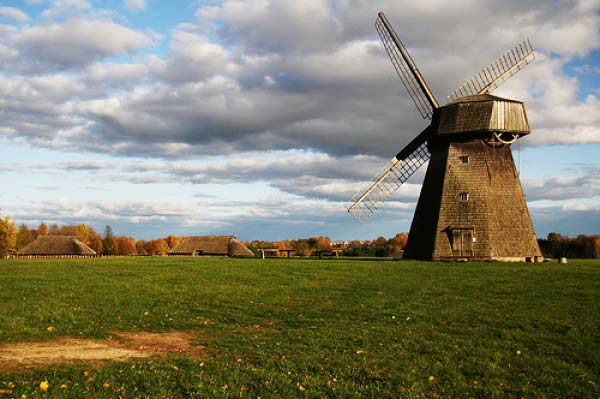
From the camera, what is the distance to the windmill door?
3947cm

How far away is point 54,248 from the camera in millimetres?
75375

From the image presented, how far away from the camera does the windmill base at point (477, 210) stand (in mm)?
39469

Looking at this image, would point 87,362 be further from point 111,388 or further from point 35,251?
point 35,251

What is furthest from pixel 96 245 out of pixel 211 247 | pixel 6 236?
pixel 211 247

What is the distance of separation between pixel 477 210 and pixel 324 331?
2884 cm

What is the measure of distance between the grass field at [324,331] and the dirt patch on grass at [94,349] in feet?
1.86

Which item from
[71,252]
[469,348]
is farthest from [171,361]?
[71,252]

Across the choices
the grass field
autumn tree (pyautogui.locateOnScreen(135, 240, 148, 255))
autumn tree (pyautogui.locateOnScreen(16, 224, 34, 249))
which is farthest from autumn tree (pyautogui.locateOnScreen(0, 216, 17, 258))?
autumn tree (pyautogui.locateOnScreen(135, 240, 148, 255))

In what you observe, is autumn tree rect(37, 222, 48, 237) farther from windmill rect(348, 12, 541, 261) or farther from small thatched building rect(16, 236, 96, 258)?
windmill rect(348, 12, 541, 261)

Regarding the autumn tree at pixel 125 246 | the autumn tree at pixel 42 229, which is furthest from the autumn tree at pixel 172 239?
the autumn tree at pixel 42 229

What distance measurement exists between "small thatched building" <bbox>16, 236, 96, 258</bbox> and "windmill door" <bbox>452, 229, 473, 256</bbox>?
6198cm

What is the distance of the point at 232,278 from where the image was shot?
2883 cm

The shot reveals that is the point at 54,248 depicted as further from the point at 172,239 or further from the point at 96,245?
the point at 172,239

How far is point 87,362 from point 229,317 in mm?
6822
